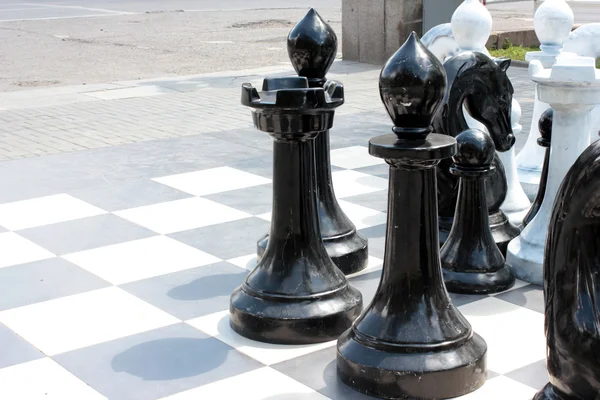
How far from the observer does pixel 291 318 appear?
2760 mm

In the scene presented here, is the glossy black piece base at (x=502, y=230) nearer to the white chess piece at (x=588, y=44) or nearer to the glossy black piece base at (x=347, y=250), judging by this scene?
the glossy black piece base at (x=347, y=250)

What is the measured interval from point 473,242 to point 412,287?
0.77 m

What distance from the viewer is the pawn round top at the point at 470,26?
3842mm

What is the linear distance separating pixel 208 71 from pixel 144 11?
8415 millimetres

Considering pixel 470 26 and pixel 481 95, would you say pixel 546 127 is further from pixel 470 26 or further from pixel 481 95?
pixel 470 26

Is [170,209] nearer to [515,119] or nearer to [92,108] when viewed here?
[515,119]

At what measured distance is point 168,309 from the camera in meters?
3.07

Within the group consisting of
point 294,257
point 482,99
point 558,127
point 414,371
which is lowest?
point 414,371

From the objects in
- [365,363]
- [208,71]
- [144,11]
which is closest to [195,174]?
[365,363]

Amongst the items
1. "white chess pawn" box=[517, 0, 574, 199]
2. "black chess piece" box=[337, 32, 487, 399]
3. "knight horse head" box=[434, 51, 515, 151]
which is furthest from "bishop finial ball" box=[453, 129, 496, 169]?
"white chess pawn" box=[517, 0, 574, 199]

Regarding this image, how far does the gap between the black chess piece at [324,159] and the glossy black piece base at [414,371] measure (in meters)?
0.92

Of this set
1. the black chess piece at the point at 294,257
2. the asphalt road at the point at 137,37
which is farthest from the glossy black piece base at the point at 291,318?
the asphalt road at the point at 137,37

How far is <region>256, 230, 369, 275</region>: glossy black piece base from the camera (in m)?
3.35

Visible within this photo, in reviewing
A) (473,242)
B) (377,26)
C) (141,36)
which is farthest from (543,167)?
(141,36)
